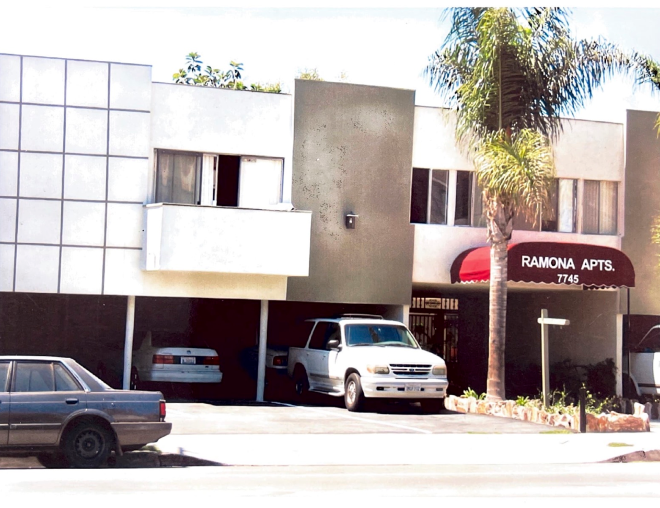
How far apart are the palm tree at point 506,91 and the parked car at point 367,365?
2.00 metres

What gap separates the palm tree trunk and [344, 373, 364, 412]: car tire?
10.3 ft

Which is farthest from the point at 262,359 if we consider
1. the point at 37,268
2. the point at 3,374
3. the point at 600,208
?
the point at 3,374

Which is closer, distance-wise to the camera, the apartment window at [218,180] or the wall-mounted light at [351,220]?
the apartment window at [218,180]

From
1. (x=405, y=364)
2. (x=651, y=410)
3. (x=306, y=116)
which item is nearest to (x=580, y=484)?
(x=405, y=364)

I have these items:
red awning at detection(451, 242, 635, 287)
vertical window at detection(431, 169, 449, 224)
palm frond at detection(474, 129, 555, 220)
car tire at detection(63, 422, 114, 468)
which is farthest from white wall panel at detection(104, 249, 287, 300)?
car tire at detection(63, 422, 114, 468)

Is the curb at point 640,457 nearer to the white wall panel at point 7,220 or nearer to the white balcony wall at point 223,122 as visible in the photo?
the white balcony wall at point 223,122

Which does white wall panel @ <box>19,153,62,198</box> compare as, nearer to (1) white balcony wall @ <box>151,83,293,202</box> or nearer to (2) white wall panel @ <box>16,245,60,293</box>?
(2) white wall panel @ <box>16,245,60,293</box>

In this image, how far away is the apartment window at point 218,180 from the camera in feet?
73.3

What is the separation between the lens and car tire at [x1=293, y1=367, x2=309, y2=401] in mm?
21547

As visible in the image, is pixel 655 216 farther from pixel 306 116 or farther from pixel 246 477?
pixel 246 477

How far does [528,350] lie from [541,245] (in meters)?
6.01

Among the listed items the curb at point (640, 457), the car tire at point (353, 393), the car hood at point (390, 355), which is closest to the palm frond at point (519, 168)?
the car hood at point (390, 355)

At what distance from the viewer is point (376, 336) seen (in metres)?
20.4

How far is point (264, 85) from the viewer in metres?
41.0
